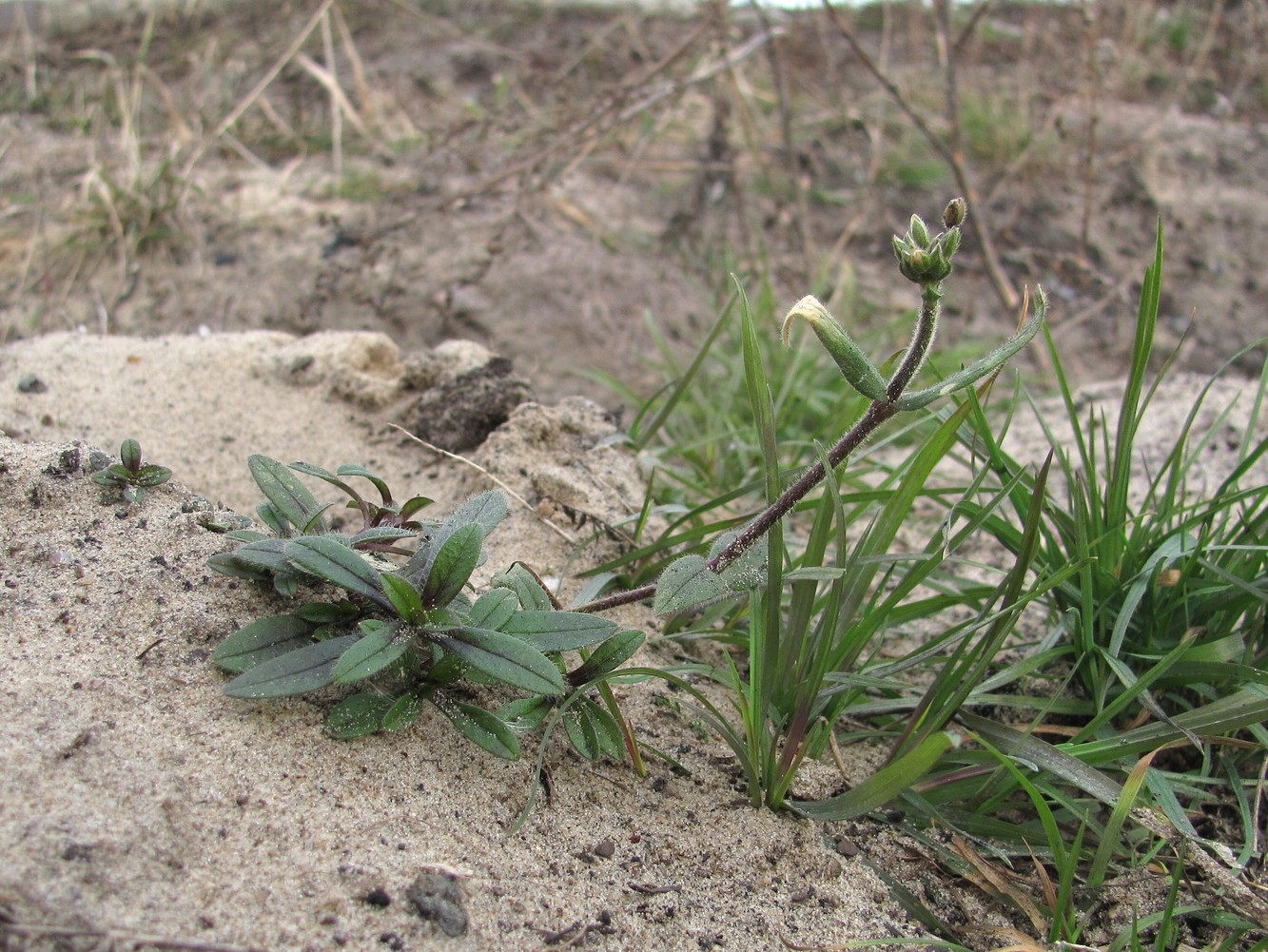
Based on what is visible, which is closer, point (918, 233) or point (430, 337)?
point (918, 233)

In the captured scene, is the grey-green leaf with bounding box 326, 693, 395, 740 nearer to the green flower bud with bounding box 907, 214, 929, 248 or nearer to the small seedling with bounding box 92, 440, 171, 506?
the small seedling with bounding box 92, 440, 171, 506

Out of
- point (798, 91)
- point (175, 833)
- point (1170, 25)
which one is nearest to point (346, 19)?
point (798, 91)

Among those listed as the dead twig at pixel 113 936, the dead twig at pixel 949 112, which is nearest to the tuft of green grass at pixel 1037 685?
the dead twig at pixel 113 936

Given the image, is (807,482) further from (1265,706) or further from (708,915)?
(1265,706)

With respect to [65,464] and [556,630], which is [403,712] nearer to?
[556,630]

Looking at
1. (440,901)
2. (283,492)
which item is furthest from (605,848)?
(283,492)

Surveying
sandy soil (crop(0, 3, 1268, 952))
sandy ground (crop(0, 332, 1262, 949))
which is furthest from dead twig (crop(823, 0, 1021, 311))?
sandy ground (crop(0, 332, 1262, 949))

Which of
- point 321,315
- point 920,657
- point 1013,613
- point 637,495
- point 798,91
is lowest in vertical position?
point 321,315
